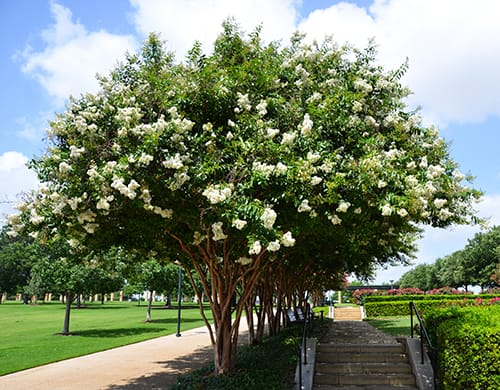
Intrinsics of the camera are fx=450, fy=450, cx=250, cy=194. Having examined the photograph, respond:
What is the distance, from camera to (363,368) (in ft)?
32.0

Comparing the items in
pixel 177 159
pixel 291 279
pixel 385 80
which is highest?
pixel 385 80

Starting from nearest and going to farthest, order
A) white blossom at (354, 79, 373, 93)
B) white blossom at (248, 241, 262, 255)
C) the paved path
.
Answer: white blossom at (248, 241, 262, 255), white blossom at (354, 79, 373, 93), the paved path

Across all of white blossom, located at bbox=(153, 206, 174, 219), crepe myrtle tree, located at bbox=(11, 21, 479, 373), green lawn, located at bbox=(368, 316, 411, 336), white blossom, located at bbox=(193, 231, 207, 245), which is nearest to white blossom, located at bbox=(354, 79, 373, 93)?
crepe myrtle tree, located at bbox=(11, 21, 479, 373)

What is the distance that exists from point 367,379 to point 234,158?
5.58 m

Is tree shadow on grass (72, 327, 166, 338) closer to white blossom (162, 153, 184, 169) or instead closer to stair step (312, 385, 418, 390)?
stair step (312, 385, 418, 390)

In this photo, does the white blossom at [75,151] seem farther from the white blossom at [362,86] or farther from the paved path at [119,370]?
the paved path at [119,370]

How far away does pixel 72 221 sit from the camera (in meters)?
7.73

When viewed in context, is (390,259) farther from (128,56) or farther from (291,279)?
(128,56)

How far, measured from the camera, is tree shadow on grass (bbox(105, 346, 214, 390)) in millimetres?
9727

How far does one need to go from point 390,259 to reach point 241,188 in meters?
15.2

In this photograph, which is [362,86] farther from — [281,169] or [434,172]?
[281,169]

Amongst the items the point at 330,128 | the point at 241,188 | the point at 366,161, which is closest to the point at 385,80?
the point at 330,128

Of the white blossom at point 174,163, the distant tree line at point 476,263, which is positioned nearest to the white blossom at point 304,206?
the white blossom at point 174,163

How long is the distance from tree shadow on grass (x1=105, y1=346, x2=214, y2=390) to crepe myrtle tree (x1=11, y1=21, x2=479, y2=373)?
1750 mm
